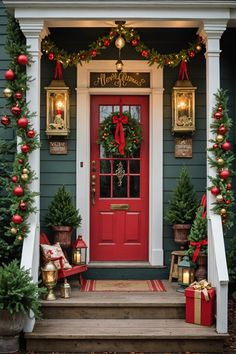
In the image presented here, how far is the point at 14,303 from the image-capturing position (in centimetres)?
480

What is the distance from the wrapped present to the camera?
5238mm

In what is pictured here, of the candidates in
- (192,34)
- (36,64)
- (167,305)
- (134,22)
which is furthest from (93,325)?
(192,34)

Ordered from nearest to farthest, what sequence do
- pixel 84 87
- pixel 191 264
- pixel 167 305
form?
pixel 167 305 < pixel 191 264 < pixel 84 87

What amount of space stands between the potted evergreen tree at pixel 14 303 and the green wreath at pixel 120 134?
227 cm


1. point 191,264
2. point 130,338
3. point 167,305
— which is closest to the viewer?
point 130,338

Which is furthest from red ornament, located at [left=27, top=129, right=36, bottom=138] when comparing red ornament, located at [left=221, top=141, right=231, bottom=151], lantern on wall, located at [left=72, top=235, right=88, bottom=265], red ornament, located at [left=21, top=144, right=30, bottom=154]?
red ornament, located at [left=221, top=141, right=231, bottom=151]

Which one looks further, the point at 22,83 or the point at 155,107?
the point at 155,107

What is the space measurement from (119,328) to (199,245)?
4.37ft

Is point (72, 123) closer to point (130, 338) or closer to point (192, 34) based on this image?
point (192, 34)

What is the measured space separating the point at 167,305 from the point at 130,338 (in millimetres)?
608

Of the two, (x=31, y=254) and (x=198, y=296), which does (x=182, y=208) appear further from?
(x=31, y=254)

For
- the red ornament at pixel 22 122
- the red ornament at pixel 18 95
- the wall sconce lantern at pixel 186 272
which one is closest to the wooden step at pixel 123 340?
the wall sconce lantern at pixel 186 272

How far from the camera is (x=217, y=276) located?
523cm

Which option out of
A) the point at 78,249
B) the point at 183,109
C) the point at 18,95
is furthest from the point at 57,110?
the point at 78,249
